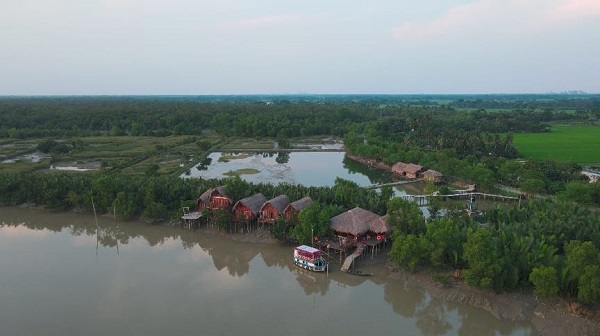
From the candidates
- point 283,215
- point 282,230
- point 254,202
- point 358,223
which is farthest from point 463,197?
point 254,202

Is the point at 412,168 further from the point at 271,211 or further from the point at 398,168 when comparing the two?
the point at 271,211

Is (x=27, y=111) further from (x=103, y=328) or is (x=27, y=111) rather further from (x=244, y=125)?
(x=103, y=328)

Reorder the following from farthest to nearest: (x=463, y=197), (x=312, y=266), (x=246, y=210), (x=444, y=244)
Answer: (x=463, y=197) < (x=246, y=210) < (x=312, y=266) < (x=444, y=244)

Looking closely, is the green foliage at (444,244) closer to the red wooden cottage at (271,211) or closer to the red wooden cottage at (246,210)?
the red wooden cottage at (271,211)

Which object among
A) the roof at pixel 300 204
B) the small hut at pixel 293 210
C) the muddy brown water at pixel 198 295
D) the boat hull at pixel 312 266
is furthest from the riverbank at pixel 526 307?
the roof at pixel 300 204

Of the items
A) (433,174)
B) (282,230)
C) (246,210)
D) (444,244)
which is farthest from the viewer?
(433,174)
